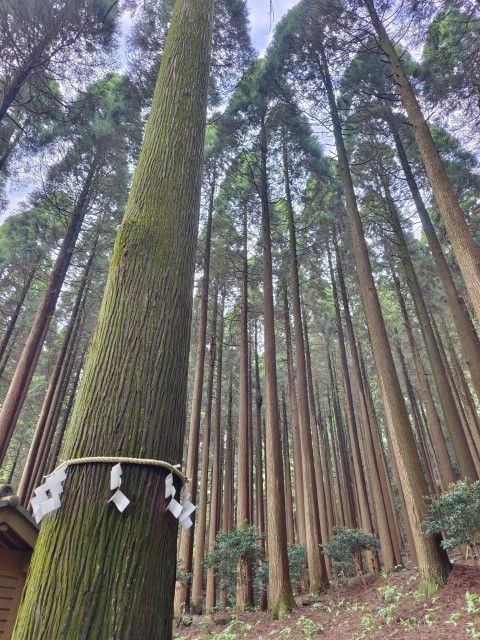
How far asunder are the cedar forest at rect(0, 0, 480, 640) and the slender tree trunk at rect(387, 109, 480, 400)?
67 millimetres

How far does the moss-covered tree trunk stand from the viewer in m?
0.98

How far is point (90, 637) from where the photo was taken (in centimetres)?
92

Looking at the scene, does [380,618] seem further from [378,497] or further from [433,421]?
[433,421]

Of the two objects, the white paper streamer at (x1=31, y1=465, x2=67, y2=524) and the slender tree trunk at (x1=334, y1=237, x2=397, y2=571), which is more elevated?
the slender tree trunk at (x1=334, y1=237, x2=397, y2=571)

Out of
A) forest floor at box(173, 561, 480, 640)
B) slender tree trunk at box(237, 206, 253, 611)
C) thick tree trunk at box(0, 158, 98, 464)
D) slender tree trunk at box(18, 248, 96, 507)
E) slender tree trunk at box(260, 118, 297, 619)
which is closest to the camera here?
forest floor at box(173, 561, 480, 640)

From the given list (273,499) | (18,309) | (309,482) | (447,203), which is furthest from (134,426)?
(18,309)

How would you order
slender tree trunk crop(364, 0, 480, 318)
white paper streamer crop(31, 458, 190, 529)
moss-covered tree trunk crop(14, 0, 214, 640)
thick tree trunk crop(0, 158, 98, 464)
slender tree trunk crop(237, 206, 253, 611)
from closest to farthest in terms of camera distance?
moss-covered tree trunk crop(14, 0, 214, 640)
white paper streamer crop(31, 458, 190, 529)
slender tree trunk crop(364, 0, 480, 318)
slender tree trunk crop(237, 206, 253, 611)
thick tree trunk crop(0, 158, 98, 464)

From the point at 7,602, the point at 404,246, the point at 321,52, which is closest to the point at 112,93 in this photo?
the point at 321,52

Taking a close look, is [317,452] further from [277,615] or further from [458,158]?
[458,158]

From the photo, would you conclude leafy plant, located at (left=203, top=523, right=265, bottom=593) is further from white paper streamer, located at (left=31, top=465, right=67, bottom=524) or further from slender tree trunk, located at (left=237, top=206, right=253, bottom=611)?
white paper streamer, located at (left=31, top=465, right=67, bottom=524)

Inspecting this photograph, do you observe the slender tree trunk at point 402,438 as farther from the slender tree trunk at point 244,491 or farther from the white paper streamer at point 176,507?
the white paper streamer at point 176,507

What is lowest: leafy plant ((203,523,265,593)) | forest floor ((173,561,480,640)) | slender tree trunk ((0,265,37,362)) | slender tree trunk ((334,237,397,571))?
forest floor ((173,561,480,640))

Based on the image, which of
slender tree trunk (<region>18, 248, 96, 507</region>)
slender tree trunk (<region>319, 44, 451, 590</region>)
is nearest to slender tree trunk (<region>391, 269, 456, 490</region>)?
slender tree trunk (<region>319, 44, 451, 590</region>)

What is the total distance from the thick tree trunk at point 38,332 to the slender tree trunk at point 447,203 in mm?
9434
